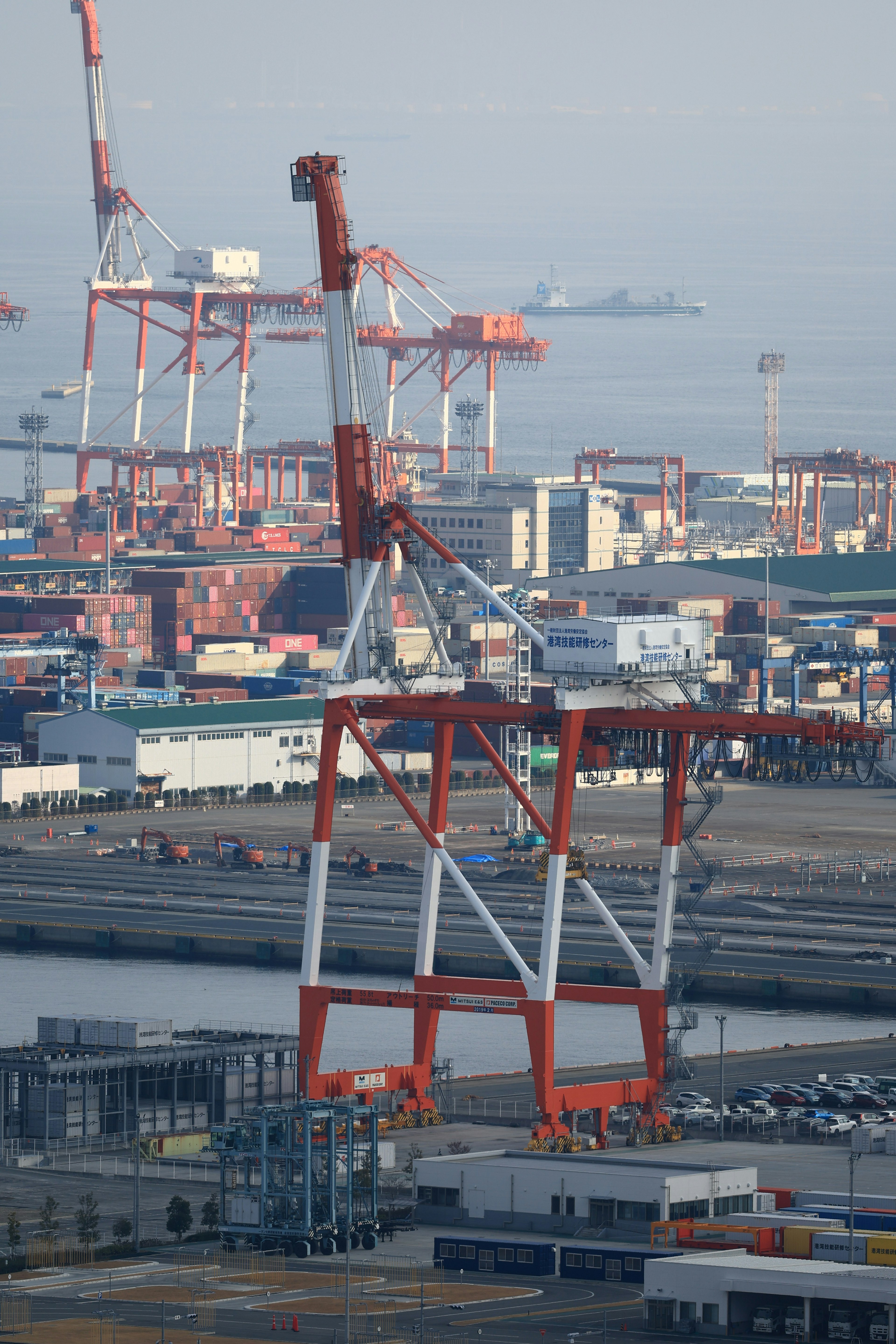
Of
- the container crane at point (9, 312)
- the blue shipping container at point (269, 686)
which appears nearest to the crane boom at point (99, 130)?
the container crane at point (9, 312)

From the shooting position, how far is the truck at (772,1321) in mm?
33438

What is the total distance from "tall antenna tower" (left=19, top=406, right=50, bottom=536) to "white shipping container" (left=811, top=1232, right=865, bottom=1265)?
127 m

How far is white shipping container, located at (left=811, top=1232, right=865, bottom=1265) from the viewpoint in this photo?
3466 centimetres

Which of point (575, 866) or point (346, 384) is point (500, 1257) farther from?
point (346, 384)

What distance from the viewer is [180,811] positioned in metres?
95.9

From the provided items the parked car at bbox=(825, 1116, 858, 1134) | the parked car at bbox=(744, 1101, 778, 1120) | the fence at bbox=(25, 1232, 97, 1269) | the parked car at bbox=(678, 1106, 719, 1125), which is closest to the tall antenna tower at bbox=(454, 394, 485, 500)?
the parked car at bbox=(744, 1101, 778, 1120)

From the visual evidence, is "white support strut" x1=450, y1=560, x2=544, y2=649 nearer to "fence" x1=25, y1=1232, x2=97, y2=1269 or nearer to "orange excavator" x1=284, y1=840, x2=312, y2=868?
"fence" x1=25, y1=1232, x2=97, y2=1269

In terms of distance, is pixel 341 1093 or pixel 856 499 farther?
pixel 856 499

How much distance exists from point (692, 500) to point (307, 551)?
156ft

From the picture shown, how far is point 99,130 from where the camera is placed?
17612cm

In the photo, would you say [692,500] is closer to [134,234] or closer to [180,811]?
[134,234]

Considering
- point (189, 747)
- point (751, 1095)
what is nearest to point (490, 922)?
point (751, 1095)

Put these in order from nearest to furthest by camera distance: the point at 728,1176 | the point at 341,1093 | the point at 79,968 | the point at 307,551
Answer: the point at 728,1176 → the point at 341,1093 → the point at 79,968 → the point at 307,551

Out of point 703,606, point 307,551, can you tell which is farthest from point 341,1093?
point 307,551
